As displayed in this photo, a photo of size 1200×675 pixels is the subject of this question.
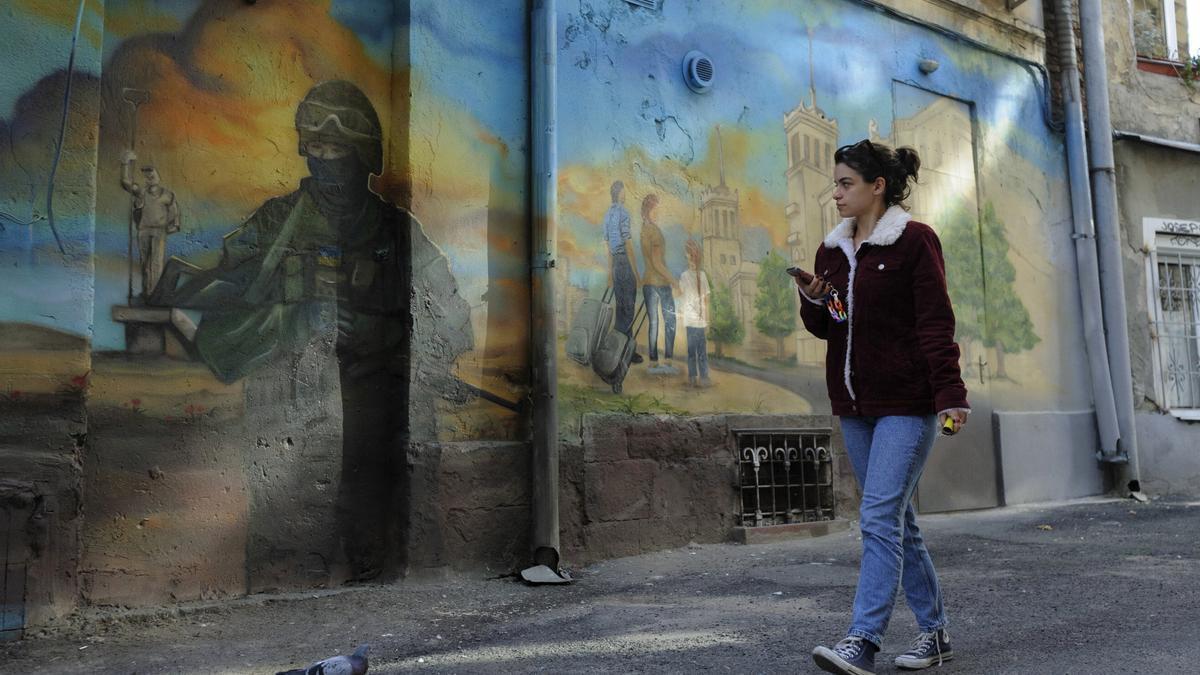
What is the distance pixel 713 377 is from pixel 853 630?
12.5ft

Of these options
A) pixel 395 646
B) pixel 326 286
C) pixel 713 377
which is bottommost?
pixel 395 646

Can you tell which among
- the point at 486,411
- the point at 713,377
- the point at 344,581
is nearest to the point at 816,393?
the point at 713,377

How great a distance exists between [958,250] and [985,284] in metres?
0.48

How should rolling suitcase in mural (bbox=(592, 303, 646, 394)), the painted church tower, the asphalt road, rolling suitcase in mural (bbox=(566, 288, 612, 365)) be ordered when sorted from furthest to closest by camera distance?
1. the painted church tower
2. rolling suitcase in mural (bbox=(592, 303, 646, 394))
3. rolling suitcase in mural (bbox=(566, 288, 612, 365))
4. the asphalt road

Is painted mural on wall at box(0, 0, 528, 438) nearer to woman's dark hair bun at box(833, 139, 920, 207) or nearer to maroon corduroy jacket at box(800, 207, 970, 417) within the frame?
maroon corduroy jacket at box(800, 207, 970, 417)

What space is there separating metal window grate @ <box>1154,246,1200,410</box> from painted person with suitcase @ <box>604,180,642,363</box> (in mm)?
7054

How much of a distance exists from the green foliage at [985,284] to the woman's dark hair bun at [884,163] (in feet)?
18.4

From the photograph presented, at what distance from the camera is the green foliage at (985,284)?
911 cm

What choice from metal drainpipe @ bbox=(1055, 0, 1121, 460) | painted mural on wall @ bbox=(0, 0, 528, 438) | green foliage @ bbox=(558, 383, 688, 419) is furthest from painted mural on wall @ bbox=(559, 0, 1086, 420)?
painted mural on wall @ bbox=(0, 0, 528, 438)

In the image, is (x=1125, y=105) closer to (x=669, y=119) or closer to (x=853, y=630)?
(x=669, y=119)

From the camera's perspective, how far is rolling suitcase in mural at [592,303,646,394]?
6410 millimetres

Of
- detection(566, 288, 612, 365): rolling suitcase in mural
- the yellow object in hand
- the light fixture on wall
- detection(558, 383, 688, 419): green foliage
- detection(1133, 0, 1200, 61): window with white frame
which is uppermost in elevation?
detection(1133, 0, 1200, 61): window with white frame

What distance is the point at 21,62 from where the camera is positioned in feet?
14.6

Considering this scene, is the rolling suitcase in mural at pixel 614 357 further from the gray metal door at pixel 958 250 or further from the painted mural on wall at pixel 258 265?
the gray metal door at pixel 958 250
